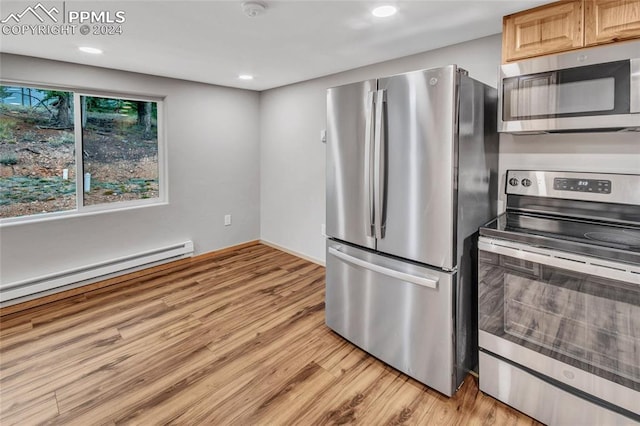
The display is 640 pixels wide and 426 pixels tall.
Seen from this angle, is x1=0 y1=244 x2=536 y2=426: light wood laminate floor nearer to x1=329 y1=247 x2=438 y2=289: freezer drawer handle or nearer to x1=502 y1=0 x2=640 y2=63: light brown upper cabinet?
x1=329 y1=247 x2=438 y2=289: freezer drawer handle

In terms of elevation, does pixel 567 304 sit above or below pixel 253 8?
below

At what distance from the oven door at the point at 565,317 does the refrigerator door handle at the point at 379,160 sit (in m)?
0.61

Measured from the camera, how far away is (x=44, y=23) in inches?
87.2

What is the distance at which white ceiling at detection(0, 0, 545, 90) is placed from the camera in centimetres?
196

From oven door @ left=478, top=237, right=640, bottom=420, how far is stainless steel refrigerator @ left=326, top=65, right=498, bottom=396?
188mm

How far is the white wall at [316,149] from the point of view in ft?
6.55

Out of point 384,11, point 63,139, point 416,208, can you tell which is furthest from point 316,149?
point 63,139

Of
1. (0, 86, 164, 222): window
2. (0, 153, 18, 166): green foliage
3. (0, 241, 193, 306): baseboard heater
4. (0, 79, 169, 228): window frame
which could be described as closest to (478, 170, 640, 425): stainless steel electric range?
(0, 241, 193, 306): baseboard heater

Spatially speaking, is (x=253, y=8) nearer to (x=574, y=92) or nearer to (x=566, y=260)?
(x=574, y=92)

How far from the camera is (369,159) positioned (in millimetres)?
2135

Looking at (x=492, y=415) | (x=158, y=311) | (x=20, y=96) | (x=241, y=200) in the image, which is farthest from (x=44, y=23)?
(x=492, y=415)

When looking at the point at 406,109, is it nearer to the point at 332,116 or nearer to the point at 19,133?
the point at 332,116

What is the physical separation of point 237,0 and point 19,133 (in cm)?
260

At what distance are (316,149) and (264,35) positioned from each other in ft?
5.73
